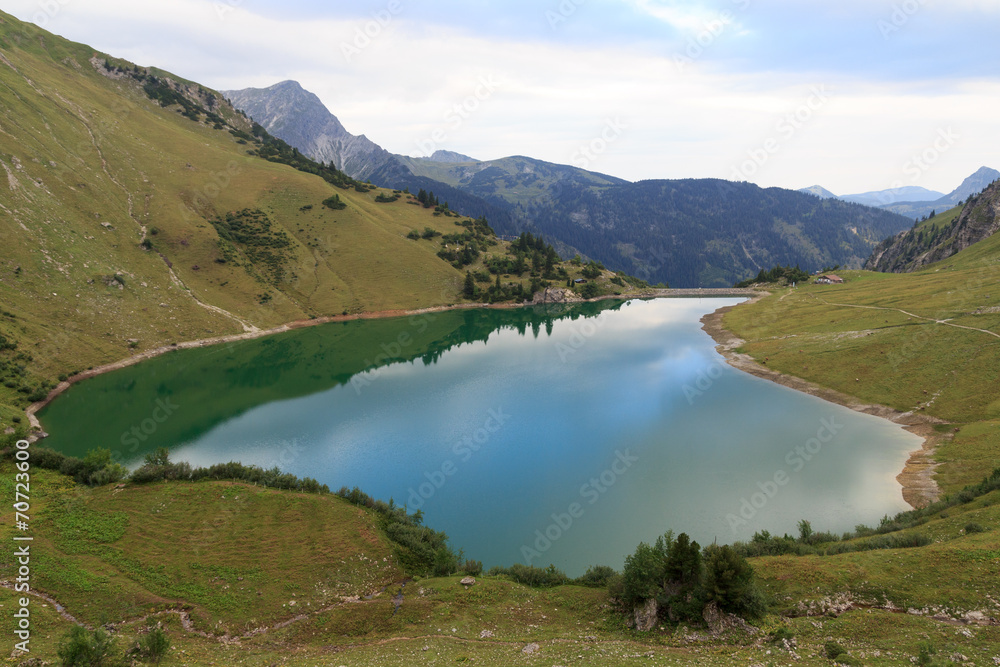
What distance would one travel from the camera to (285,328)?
109188 mm

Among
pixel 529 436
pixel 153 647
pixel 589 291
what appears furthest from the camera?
pixel 589 291

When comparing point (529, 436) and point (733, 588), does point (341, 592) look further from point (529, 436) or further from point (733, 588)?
point (529, 436)

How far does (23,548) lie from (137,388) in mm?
51816

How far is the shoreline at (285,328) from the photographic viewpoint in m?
59.0

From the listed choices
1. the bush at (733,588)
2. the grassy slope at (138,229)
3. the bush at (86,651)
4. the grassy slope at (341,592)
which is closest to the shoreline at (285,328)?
the grassy slope at (138,229)

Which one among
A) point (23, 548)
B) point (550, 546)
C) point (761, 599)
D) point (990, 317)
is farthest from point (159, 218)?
point (990, 317)

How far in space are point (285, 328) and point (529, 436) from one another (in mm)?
79422

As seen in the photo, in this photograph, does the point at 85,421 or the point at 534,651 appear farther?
the point at 85,421

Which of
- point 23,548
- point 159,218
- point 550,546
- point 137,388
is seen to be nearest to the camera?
point 23,548

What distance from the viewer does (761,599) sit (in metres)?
21.4

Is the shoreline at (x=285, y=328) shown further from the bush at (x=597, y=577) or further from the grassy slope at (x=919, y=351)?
the grassy slope at (x=919, y=351)

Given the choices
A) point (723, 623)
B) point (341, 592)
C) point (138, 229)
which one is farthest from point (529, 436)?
point (138, 229)

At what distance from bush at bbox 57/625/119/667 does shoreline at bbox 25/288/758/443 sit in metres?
44.8

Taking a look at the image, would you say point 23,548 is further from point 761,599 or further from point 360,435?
point 761,599
